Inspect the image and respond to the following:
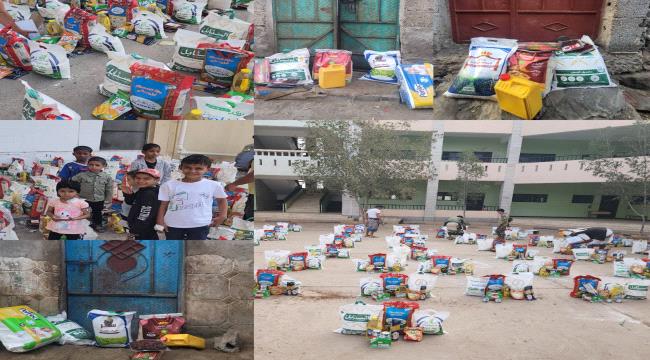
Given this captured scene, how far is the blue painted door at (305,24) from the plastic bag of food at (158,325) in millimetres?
1745

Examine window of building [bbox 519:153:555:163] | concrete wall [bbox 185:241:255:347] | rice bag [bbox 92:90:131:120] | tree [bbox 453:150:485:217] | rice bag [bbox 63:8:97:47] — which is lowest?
concrete wall [bbox 185:241:255:347]

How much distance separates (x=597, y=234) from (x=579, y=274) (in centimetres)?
21

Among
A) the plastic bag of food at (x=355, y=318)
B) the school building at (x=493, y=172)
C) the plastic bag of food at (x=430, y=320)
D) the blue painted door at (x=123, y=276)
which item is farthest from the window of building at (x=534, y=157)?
the blue painted door at (x=123, y=276)

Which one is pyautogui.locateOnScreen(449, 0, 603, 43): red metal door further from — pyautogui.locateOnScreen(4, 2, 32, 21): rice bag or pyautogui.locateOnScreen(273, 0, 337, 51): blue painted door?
pyautogui.locateOnScreen(4, 2, 32, 21): rice bag

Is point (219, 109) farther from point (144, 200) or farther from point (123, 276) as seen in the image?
point (123, 276)

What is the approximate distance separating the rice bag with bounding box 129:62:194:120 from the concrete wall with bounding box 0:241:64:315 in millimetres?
698

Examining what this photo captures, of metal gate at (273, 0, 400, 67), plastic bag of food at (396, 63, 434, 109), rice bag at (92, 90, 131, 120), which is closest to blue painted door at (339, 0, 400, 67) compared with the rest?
metal gate at (273, 0, 400, 67)

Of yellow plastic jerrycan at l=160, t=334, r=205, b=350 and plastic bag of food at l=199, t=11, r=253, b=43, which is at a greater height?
plastic bag of food at l=199, t=11, r=253, b=43

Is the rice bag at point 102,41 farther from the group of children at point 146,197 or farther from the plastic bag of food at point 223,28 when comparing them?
the group of children at point 146,197

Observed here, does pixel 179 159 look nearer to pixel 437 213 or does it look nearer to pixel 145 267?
pixel 145 267

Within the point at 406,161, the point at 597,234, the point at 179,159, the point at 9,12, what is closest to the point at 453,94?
the point at 406,161

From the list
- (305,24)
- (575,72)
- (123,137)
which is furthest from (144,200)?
(575,72)

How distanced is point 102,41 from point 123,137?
121 cm

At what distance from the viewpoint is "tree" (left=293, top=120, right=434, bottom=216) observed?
2143 mm
